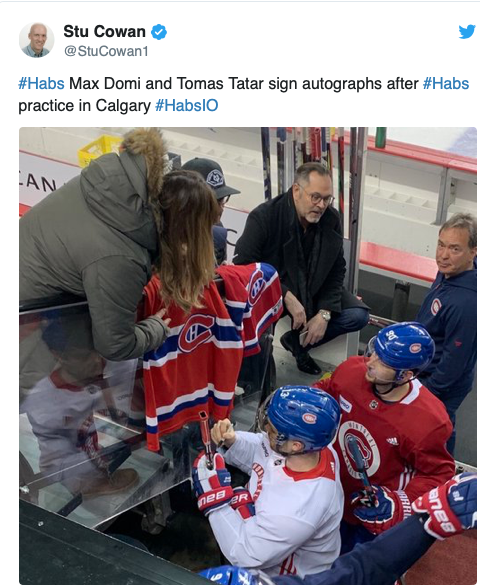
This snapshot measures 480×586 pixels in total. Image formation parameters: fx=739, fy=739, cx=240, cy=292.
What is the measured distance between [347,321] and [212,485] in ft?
4.76

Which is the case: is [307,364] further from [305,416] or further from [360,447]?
[305,416]

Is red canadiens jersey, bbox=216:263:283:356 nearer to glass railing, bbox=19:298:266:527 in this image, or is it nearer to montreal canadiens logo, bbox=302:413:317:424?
glass railing, bbox=19:298:266:527

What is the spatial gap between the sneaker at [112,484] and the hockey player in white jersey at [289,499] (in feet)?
1.54

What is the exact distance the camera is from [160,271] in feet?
6.76

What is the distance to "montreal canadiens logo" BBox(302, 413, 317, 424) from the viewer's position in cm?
196

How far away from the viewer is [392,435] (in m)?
2.30

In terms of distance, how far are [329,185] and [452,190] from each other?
8.86 feet

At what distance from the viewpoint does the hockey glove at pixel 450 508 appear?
1.70 metres
